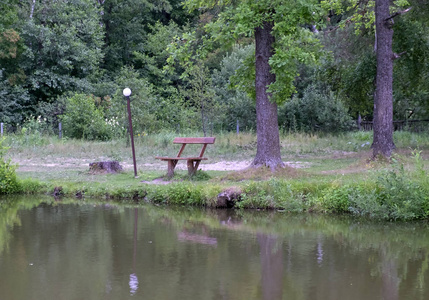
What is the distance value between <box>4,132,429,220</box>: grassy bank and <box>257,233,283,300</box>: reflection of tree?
2.30 m

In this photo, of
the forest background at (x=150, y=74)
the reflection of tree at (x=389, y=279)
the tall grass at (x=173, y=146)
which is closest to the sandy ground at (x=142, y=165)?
the tall grass at (x=173, y=146)

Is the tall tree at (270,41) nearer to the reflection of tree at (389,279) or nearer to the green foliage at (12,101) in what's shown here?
the reflection of tree at (389,279)

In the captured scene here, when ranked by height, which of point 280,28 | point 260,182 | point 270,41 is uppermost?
point 280,28

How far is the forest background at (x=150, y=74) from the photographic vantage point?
22297mm

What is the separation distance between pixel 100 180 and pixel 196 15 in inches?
1364

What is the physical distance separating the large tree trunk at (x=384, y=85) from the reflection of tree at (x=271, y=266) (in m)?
7.52

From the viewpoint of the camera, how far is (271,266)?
7.75 m

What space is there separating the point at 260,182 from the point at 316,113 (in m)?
20.6

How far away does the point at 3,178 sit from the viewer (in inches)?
559

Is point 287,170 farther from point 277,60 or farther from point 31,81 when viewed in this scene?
point 31,81

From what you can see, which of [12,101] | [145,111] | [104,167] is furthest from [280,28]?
[12,101]

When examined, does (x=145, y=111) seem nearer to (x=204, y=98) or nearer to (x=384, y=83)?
(x=204, y=98)

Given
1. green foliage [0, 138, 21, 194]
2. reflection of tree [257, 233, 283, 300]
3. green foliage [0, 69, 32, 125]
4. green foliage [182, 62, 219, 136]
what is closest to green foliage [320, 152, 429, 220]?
reflection of tree [257, 233, 283, 300]

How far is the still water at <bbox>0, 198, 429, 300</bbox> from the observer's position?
6633 mm
